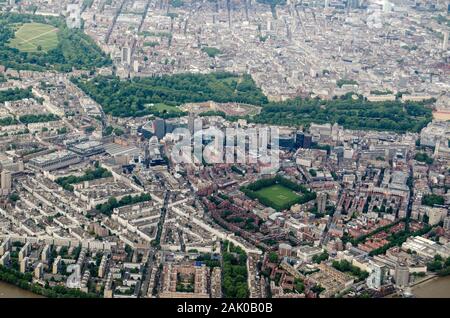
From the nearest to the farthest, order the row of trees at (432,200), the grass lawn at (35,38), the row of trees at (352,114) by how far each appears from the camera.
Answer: the row of trees at (432,200)
the row of trees at (352,114)
the grass lawn at (35,38)

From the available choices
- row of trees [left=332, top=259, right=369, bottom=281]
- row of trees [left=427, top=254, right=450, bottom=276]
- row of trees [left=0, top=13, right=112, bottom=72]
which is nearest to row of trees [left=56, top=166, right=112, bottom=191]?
row of trees [left=332, top=259, right=369, bottom=281]

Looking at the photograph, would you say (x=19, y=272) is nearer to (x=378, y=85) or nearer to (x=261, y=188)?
(x=261, y=188)

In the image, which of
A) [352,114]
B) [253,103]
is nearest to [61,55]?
[253,103]

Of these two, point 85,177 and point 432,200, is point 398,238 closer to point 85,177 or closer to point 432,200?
point 432,200

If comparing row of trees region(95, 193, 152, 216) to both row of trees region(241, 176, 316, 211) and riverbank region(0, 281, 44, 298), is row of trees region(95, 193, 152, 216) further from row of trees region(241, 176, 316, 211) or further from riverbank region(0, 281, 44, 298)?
riverbank region(0, 281, 44, 298)

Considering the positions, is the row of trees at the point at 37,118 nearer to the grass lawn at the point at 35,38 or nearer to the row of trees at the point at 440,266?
the grass lawn at the point at 35,38

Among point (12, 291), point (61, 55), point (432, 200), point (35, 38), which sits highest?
point (35, 38)

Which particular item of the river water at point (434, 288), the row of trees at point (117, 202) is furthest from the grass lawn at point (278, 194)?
the river water at point (434, 288)
